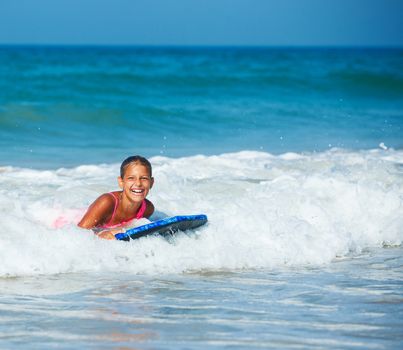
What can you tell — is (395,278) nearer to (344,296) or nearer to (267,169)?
(344,296)

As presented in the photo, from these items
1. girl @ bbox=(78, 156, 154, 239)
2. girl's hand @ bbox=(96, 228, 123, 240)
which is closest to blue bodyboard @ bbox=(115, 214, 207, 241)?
girl's hand @ bbox=(96, 228, 123, 240)

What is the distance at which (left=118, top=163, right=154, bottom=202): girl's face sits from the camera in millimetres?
6301

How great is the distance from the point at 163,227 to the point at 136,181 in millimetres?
458

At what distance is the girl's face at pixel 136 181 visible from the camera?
248 inches

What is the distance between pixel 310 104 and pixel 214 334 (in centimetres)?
1945

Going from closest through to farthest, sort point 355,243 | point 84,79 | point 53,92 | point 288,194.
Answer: point 355,243 < point 288,194 < point 53,92 < point 84,79

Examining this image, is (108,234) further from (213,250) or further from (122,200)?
(213,250)

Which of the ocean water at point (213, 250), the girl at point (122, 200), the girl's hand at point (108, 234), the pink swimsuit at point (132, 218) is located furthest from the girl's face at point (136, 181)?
the ocean water at point (213, 250)

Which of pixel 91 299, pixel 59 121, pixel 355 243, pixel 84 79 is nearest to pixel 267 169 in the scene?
pixel 355 243

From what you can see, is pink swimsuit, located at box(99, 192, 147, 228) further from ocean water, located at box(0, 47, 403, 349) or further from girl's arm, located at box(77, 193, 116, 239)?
ocean water, located at box(0, 47, 403, 349)

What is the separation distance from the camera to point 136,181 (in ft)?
20.7

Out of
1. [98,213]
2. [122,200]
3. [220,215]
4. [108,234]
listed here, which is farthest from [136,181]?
[220,215]

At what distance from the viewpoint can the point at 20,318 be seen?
14.8 feet

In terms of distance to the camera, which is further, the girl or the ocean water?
the girl
